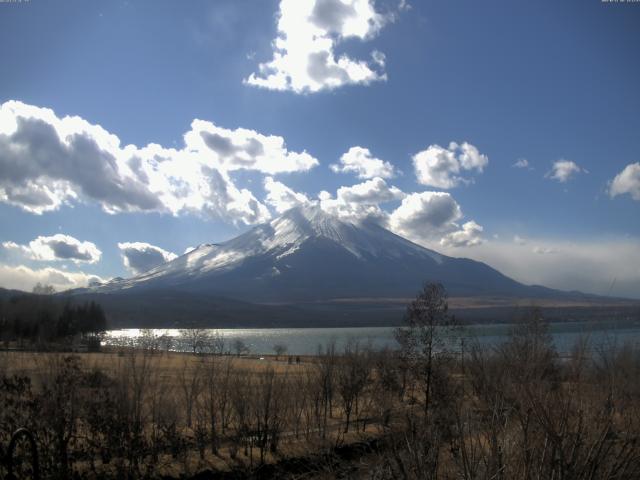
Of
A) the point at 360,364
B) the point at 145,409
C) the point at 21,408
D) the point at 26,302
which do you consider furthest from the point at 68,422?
the point at 26,302

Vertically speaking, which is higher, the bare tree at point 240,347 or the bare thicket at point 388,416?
the bare thicket at point 388,416

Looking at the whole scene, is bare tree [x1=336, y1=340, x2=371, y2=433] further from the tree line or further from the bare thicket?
the tree line

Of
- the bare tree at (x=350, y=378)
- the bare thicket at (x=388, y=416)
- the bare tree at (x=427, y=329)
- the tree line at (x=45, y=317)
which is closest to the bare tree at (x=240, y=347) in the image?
the tree line at (x=45, y=317)

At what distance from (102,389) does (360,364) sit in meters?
17.2

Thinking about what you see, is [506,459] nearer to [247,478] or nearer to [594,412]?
[594,412]

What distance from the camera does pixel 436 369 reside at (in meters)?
29.5

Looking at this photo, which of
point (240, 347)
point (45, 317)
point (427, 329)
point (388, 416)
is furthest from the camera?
point (240, 347)

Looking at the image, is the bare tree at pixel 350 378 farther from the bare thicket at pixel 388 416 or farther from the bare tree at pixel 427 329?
the bare tree at pixel 427 329

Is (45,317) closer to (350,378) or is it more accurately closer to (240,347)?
(240,347)

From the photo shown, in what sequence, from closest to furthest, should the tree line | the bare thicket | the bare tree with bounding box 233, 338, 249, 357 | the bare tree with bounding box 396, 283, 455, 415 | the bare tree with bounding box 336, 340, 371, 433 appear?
the bare thicket, the bare tree with bounding box 336, 340, 371, 433, the bare tree with bounding box 396, 283, 455, 415, the tree line, the bare tree with bounding box 233, 338, 249, 357

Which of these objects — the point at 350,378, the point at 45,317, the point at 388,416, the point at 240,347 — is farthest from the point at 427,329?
the point at 45,317

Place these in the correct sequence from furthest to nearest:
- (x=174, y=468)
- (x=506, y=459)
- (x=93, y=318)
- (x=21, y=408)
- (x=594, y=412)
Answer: (x=93, y=318)
(x=174, y=468)
(x=21, y=408)
(x=594, y=412)
(x=506, y=459)

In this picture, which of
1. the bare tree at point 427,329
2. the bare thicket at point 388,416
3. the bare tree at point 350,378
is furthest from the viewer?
the bare tree at point 427,329

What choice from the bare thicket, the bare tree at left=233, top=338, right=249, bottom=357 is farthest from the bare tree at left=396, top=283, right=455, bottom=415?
the bare tree at left=233, top=338, right=249, bottom=357
